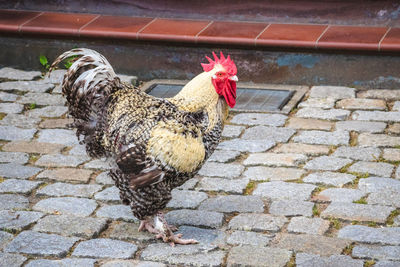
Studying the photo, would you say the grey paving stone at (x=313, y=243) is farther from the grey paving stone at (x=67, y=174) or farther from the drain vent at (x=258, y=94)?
the drain vent at (x=258, y=94)

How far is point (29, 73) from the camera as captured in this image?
8938mm

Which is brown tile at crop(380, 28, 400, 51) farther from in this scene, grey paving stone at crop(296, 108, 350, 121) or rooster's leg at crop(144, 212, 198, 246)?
rooster's leg at crop(144, 212, 198, 246)

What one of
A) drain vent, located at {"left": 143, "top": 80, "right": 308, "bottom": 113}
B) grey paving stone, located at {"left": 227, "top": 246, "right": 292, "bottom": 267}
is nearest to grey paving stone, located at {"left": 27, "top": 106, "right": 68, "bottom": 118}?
drain vent, located at {"left": 143, "top": 80, "right": 308, "bottom": 113}

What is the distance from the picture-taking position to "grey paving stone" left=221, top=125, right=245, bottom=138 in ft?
23.3

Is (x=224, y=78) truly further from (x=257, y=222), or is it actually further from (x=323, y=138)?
(x=323, y=138)

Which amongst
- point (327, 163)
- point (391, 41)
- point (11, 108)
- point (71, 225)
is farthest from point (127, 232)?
point (391, 41)

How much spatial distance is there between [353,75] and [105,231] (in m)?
4.06

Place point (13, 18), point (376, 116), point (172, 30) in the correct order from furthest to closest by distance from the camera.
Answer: point (13, 18), point (172, 30), point (376, 116)

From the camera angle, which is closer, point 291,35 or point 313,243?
point 313,243

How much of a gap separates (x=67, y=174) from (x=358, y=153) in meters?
2.64

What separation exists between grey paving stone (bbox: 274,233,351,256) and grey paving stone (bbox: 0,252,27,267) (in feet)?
5.82

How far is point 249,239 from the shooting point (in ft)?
16.9

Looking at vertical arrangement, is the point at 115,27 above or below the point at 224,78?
below

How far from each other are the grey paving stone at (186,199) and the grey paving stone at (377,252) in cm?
140
